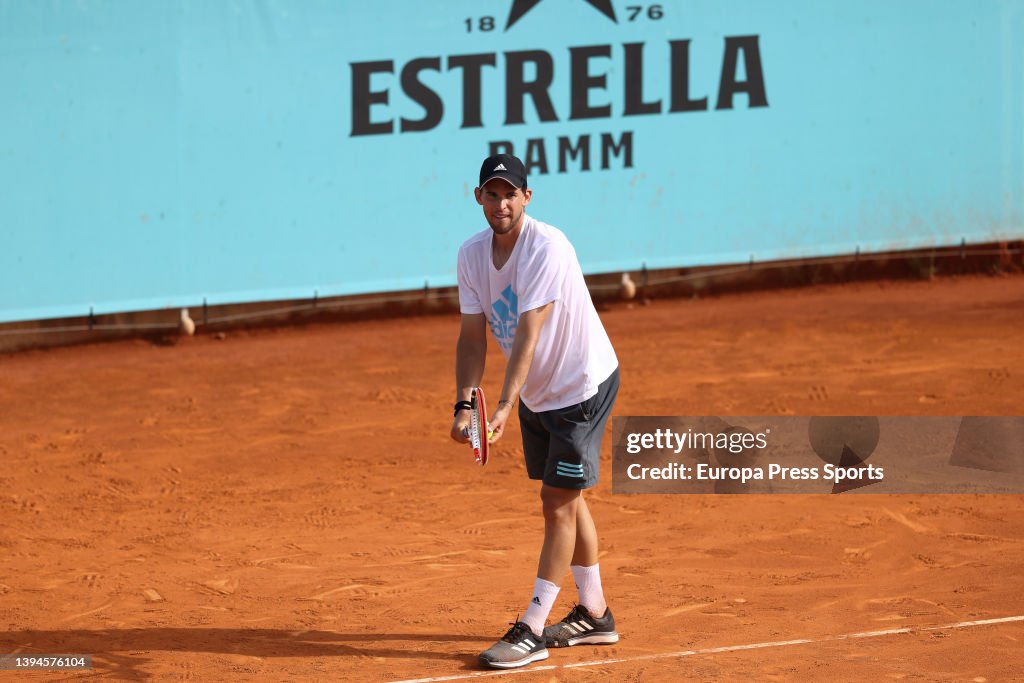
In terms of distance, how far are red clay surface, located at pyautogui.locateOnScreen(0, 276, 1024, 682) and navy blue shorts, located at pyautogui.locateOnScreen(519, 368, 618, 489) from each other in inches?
27.5

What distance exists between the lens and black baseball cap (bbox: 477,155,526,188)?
4.88 metres

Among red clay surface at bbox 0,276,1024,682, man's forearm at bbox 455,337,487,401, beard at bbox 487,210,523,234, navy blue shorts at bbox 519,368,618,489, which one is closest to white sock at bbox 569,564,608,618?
red clay surface at bbox 0,276,1024,682

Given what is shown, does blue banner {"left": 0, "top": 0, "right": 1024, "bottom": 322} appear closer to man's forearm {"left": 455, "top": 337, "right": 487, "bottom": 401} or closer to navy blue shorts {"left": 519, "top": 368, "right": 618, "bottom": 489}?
man's forearm {"left": 455, "top": 337, "right": 487, "bottom": 401}

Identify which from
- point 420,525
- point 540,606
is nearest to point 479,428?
point 540,606

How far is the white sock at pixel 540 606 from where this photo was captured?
5.10m

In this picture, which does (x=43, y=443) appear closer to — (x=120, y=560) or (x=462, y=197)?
(x=120, y=560)

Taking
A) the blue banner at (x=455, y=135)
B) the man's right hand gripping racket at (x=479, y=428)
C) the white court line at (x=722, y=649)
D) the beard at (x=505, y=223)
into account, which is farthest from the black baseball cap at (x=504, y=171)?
the blue banner at (x=455, y=135)

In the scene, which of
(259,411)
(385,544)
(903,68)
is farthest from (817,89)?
(385,544)

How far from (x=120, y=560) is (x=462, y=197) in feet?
17.4

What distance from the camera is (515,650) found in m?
5.02

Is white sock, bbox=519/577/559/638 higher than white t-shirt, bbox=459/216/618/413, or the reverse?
white t-shirt, bbox=459/216/618/413

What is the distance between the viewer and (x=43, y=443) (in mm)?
8344

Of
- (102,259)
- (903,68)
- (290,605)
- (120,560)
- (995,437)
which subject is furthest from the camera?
(903,68)

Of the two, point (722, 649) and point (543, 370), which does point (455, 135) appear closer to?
point (543, 370)
